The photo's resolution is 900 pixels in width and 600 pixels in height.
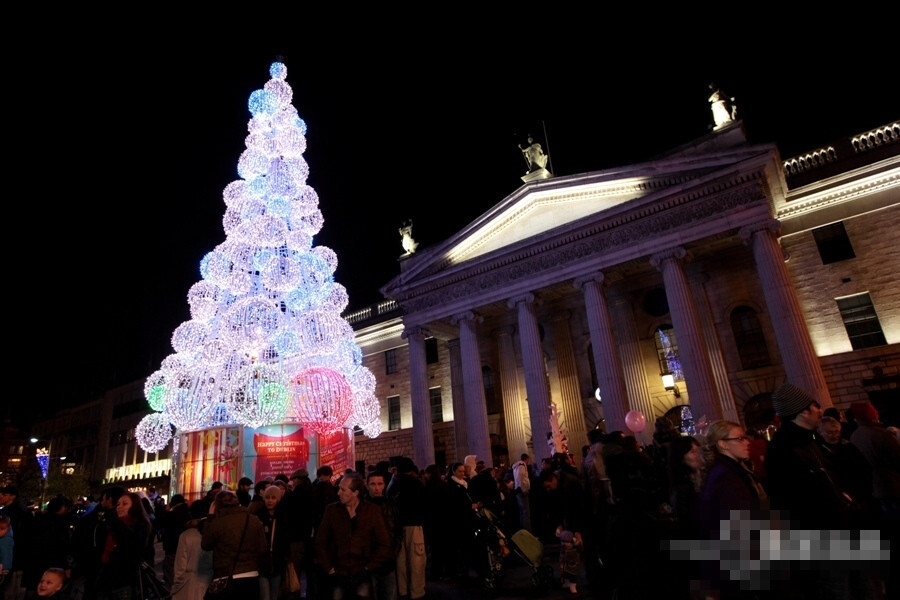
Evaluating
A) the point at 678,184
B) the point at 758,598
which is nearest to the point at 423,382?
the point at 678,184

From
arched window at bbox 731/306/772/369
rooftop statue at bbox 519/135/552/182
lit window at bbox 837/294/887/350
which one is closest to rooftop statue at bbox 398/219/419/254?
rooftop statue at bbox 519/135/552/182

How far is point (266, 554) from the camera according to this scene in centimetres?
485

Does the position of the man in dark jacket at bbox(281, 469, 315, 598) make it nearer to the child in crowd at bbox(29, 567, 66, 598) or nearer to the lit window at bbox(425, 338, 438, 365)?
the child in crowd at bbox(29, 567, 66, 598)

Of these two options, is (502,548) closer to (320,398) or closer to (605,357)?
(320,398)

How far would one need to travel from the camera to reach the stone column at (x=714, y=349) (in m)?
16.7

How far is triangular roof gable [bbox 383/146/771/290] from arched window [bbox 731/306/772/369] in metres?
5.62

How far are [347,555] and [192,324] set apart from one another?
1226 cm

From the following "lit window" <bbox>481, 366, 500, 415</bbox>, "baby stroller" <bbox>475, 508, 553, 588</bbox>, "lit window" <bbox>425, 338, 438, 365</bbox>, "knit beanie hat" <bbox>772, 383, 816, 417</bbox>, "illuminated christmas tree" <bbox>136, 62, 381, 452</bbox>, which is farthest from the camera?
"lit window" <bbox>425, 338, 438, 365</bbox>

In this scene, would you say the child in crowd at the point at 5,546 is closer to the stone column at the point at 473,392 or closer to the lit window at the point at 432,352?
the stone column at the point at 473,392

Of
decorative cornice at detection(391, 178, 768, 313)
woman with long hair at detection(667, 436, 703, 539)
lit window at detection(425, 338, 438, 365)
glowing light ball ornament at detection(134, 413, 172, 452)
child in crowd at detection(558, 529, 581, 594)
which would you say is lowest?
child in crowd at detection(558, 529, 581, 594)

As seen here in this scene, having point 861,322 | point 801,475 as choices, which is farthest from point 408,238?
point 801,475

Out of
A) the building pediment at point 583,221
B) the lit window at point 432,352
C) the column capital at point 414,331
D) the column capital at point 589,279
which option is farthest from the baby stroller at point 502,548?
the lit window at point 432,352

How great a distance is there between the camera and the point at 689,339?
53.6 ft

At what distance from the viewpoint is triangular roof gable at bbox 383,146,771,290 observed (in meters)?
17.3
